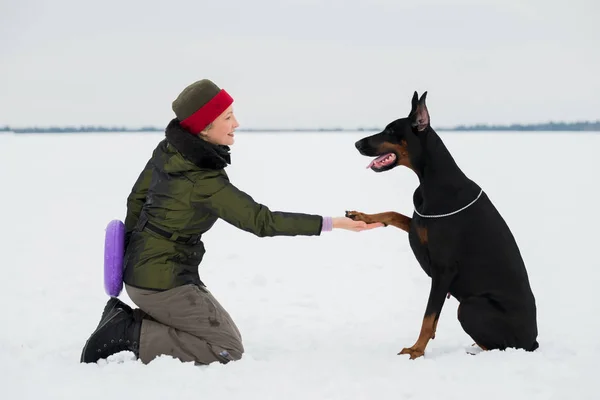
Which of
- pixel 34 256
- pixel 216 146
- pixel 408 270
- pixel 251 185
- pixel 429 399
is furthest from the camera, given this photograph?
pixel 251 185

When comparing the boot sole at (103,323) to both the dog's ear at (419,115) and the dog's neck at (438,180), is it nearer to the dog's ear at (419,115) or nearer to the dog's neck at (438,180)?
the dog's neck at (438,180)

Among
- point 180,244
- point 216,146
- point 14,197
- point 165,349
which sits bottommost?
point 14,197

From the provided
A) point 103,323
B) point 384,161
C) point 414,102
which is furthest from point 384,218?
point 103,323

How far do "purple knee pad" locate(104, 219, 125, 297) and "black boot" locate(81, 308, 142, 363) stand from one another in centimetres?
21

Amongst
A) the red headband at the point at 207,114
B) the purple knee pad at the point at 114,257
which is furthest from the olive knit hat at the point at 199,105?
the purple knee pad at the point at 114,257

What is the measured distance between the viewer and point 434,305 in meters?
3.76

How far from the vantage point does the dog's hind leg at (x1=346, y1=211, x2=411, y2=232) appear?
12.8 feet

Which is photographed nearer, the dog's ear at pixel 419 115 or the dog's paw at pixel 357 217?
the dog's ear at pixel 419 115

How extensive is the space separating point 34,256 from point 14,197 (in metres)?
6.51


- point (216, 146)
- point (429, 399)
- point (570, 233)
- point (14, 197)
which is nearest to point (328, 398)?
point (429, 399)

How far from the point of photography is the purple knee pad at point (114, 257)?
3875 millimetres

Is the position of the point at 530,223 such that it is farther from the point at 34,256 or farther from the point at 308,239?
the point at 34,256

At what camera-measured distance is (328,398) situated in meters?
3.22

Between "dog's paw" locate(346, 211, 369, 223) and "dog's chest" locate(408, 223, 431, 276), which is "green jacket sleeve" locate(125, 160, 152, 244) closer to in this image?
"dog's paw" locate(346, 211, 369, 223)
